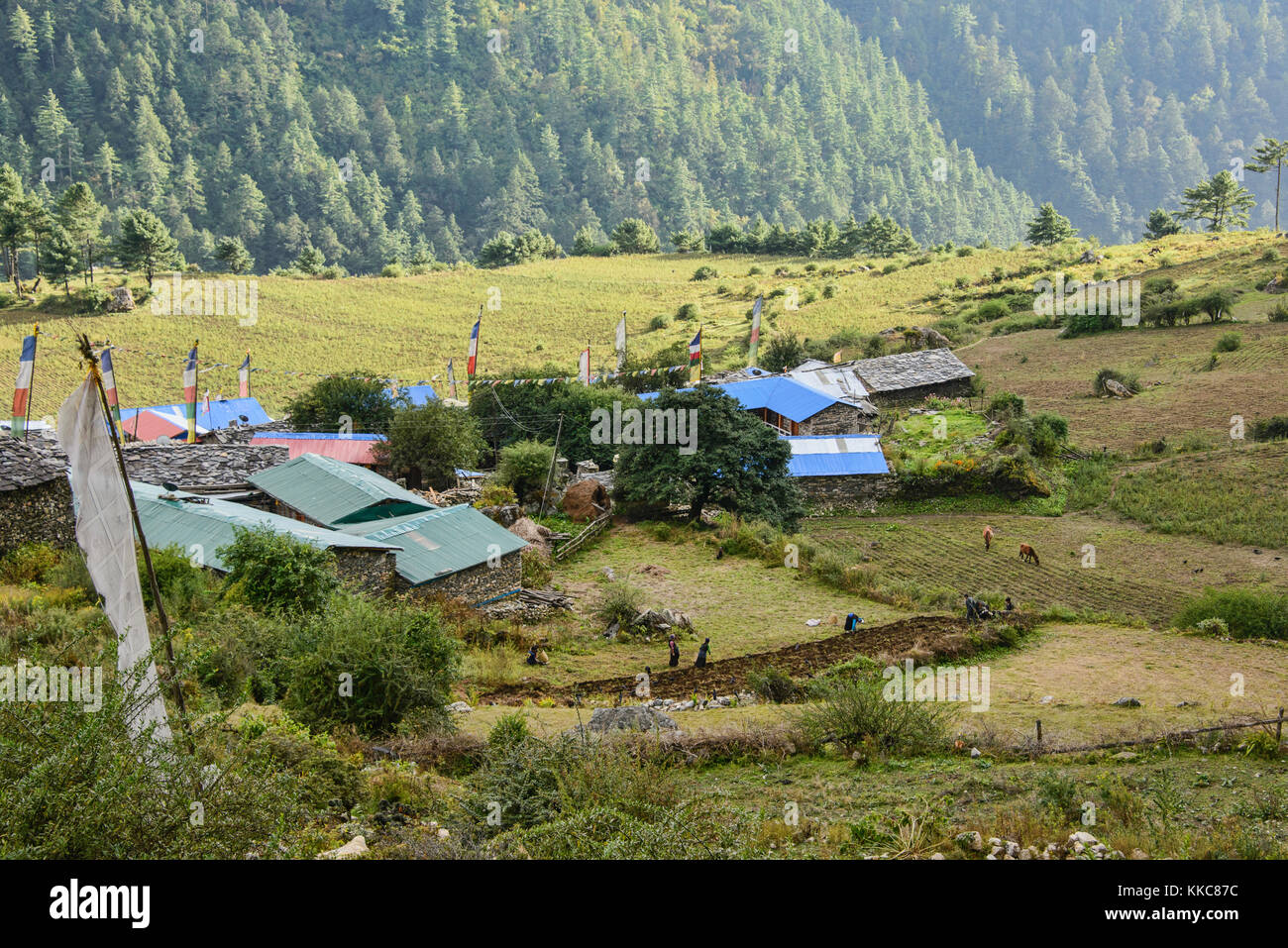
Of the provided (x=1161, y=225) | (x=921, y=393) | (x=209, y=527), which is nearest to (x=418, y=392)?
(x=921, y=393)

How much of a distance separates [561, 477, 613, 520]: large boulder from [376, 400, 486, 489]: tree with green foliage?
4.19 meters

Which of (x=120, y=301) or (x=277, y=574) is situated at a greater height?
(x=120, y=301)

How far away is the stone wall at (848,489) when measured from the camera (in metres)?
35.9

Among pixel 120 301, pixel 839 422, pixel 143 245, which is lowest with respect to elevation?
pixel 839 422

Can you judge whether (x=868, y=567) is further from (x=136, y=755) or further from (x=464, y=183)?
(x=464, y=183)

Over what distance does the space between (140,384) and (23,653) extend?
4899cm

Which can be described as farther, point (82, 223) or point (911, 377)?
point (82, 223)

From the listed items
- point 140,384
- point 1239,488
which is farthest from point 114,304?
point 1239,488

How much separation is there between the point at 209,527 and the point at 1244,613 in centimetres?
2160

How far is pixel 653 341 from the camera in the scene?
2571 inches

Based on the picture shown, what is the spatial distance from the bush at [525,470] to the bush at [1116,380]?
25405mm

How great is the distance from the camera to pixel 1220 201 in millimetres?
91062

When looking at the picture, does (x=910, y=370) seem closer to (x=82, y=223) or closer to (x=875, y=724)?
(x=875, y=724)

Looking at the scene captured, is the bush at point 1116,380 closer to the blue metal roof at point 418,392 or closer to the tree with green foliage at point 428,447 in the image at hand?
the tree with green foliage at point 428,447
